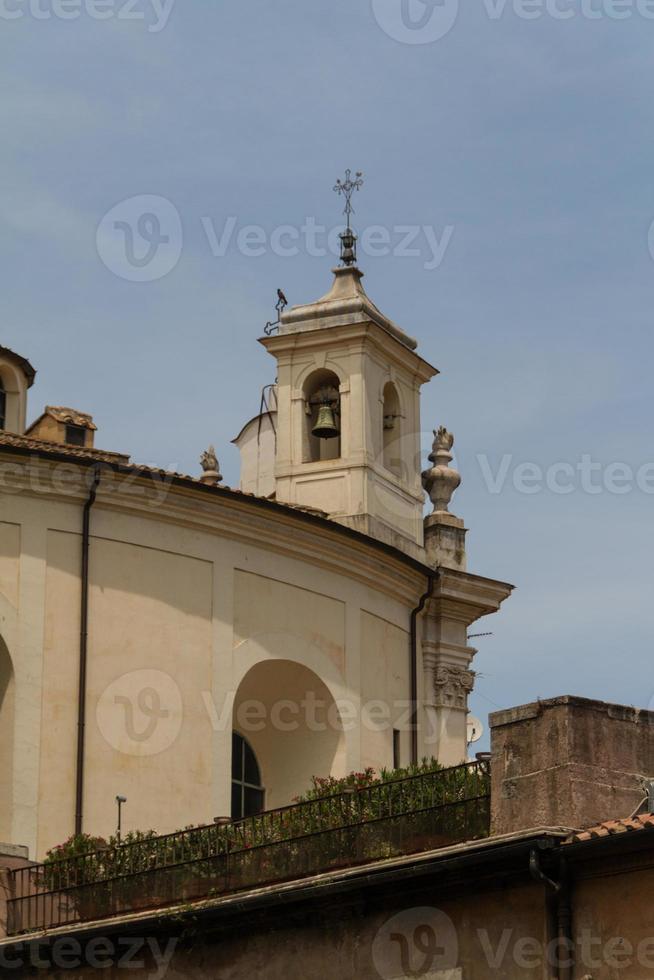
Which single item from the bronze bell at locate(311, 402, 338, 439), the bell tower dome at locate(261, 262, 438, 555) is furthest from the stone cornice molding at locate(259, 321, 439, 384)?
the bronze bell at locate(311, 402, 338, 439)

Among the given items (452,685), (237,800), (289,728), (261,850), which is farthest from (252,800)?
(261,850)

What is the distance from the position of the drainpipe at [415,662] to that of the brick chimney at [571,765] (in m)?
12.9

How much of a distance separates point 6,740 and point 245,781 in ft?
16.1

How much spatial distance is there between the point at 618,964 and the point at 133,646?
12209 mm

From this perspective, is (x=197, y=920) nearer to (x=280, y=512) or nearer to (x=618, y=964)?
(x=618, y=964)

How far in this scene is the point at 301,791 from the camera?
30.6m

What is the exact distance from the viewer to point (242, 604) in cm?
2975

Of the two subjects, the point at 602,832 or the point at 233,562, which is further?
the point at 233,562

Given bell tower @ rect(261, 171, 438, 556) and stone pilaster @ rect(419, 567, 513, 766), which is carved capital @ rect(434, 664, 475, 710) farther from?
bell tower @ rect(261, 171, 438, 556)

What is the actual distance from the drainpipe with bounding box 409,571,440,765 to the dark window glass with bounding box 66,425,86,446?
562 cm

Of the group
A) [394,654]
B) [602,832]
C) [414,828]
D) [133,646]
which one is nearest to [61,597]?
[133,646]

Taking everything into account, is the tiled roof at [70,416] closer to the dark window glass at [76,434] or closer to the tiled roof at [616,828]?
the dark window glass at [76,434]

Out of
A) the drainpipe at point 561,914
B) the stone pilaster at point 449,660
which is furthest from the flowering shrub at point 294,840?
the stone pilaster at point 449,660

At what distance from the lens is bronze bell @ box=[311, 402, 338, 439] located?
34094 millimetres
